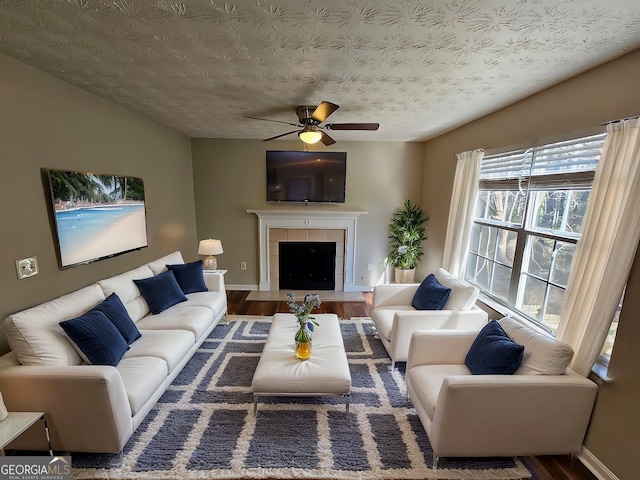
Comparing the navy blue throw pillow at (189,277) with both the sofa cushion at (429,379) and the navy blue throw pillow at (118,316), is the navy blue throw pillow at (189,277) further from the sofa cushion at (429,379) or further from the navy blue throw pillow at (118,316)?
the sofa cushion at (429,379)

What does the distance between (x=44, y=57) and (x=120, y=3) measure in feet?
3.59

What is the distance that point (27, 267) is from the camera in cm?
200

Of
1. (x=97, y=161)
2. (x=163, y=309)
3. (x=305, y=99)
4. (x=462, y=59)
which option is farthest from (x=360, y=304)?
(x=97, y=161)

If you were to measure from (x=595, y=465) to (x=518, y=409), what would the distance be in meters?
0.60

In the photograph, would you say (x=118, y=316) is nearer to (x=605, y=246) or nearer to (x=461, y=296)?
(x=461, y=296)

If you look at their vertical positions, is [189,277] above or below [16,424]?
above

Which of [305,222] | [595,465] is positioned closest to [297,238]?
[305,222]

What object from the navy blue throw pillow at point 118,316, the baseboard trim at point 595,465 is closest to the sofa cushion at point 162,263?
the navy blue throw pillow at point 118,316

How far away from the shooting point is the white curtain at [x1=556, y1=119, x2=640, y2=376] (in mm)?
1566

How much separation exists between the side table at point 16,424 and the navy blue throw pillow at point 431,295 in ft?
10.1

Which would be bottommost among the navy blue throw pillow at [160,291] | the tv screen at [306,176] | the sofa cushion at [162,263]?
the navy blue throw pillow at [160,291]

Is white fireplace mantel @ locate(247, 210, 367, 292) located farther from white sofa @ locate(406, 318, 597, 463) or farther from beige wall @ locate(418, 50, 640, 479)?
white sofa @ locate(406, 318, 597, 463)

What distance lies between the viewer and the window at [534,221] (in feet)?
6.77

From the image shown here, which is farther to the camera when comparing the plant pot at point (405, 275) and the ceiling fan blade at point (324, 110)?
the plant pot at point (405, 275)
